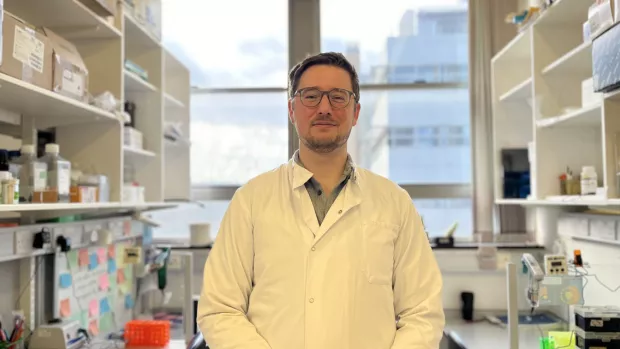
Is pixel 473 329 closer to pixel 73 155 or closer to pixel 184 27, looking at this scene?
pixel 73 155

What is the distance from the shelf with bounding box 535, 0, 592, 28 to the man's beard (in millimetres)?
1405

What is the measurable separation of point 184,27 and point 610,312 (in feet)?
10.1

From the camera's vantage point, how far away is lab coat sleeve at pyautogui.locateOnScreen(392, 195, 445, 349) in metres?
1.26

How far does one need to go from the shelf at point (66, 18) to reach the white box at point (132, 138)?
18.1 inches

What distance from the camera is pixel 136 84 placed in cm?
251

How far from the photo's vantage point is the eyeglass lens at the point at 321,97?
4.37 feet

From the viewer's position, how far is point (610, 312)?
175 centimetres

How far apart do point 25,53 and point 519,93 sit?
2.35 metres

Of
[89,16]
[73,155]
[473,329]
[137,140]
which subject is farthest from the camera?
[473,329]

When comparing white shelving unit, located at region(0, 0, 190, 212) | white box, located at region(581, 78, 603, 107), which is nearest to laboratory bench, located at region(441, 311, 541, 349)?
white box, located at region(581, 78, 603, 107)

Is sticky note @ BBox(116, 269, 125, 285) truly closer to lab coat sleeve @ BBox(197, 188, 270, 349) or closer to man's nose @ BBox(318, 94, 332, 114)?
lab coat sleeve @ BBox(197, 188, 270, 349)

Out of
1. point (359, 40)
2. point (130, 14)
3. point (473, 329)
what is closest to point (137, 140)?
point (130, 14)

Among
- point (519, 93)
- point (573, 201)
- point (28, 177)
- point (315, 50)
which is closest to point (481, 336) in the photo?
point (573, 201)

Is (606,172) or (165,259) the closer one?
(606,172)
